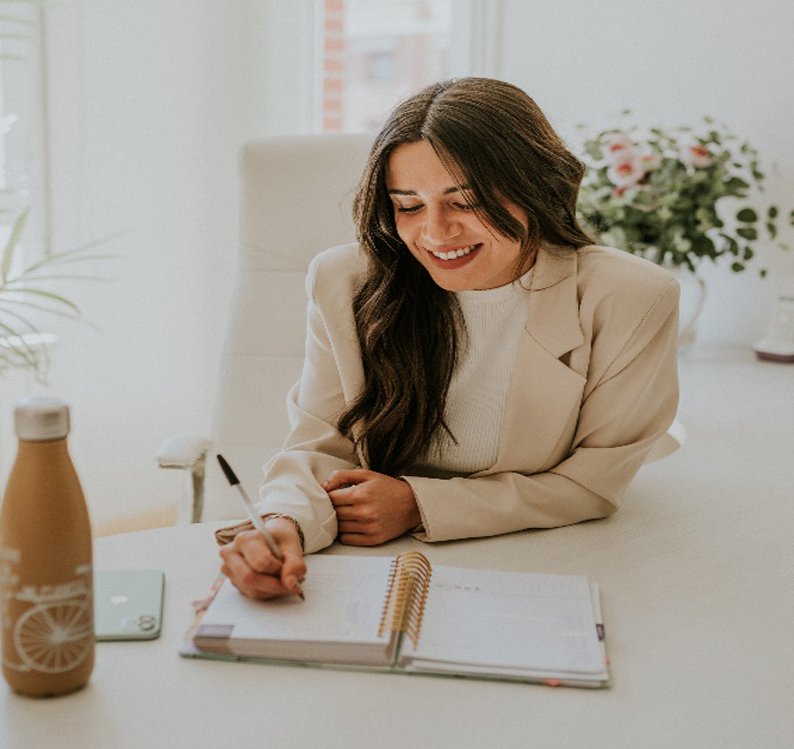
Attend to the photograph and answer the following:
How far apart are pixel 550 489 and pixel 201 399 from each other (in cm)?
175

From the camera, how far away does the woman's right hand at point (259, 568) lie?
0.92m

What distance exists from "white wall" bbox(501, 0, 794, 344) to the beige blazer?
115 cm

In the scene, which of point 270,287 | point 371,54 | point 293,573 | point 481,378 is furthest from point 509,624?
point 371,54

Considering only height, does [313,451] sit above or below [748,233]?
below

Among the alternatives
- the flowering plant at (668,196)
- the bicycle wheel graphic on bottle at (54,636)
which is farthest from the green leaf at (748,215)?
the bicycle wheel graphic on bottle at (54,636)

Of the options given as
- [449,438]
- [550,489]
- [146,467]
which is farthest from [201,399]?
[550,489]

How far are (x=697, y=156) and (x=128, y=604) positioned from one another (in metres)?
1.66

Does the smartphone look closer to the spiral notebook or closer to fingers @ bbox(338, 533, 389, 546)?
the spiral notebook

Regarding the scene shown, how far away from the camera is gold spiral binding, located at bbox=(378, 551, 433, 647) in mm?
871

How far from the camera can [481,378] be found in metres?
1.34

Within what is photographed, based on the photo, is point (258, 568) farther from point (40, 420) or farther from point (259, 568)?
point (40, 420)

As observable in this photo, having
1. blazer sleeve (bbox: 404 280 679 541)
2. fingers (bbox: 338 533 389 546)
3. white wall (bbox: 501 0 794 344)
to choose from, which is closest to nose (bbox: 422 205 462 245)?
blazer sleeve (bbox: 404 280 679 541)

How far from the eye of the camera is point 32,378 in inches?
94.0

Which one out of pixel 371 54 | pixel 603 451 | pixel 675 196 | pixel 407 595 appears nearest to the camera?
pixel 407 595
